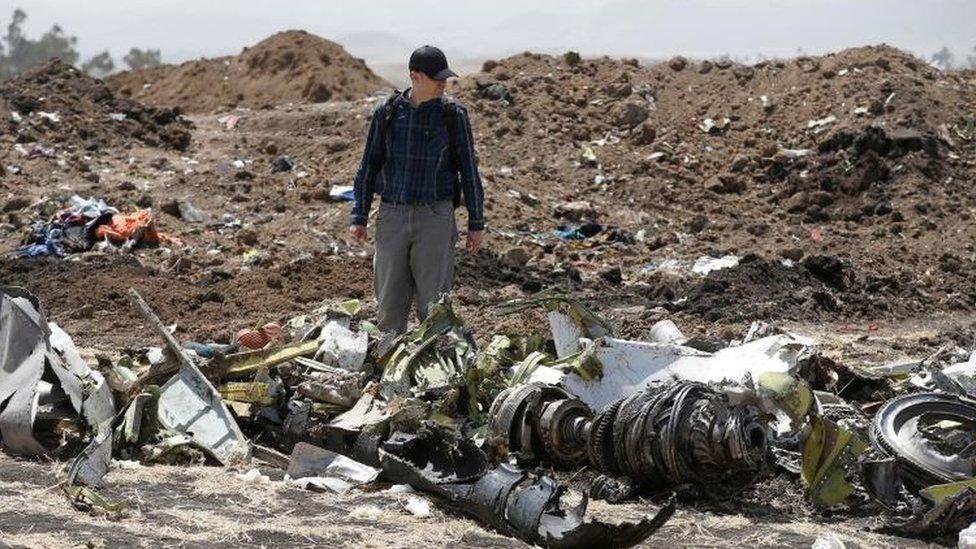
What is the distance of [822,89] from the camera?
67.3ft

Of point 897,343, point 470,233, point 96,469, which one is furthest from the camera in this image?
point 897,343

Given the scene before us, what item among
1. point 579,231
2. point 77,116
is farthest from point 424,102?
point 77,116

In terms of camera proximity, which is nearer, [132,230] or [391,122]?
[391,122]

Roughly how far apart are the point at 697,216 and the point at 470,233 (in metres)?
9.02

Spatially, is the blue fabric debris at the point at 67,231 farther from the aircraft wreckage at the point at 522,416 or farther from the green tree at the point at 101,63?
the green tree at the point at 101,63

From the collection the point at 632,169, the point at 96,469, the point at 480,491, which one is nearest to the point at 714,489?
the point at 480,491

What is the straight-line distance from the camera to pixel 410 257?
862cm

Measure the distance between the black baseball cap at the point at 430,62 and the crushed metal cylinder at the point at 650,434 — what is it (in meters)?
2.06

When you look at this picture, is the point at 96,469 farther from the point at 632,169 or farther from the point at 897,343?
the point at 632,169

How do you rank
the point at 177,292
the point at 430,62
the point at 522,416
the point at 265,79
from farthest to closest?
the point at 265,79 → the point at 177,292 → the point at 430,62 → the point at 522,416

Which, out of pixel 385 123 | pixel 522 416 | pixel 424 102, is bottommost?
pixel 522 416

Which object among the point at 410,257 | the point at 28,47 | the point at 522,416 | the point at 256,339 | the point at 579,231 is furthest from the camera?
the point at 28,47

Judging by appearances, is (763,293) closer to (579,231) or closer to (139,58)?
(579,231)

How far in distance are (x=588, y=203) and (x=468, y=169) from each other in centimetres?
926
